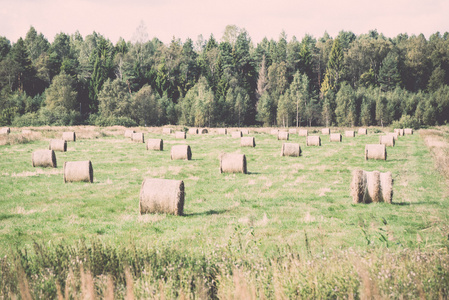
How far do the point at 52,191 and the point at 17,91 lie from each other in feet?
294

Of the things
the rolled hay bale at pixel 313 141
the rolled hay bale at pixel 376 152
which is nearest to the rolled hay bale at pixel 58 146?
the rolled hay bale at pixel 313 141

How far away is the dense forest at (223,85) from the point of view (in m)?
86.8

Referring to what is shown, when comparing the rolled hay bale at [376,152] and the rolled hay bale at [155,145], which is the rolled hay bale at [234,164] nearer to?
the rolled hay bale at [376,152]

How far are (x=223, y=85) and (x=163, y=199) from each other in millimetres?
94935

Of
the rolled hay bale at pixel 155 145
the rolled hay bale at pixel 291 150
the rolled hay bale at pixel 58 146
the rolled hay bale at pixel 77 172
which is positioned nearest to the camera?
the rolled hay bale at pixel 77 172

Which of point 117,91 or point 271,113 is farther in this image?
point 271,113

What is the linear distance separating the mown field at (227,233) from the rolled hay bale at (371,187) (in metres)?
0.43

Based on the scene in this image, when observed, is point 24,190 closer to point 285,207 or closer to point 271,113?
point 285,207

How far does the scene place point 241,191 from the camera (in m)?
15.6

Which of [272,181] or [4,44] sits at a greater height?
[4,44]

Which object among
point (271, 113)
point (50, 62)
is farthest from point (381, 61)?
point (50, 62)

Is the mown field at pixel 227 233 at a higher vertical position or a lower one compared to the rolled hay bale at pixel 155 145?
lower

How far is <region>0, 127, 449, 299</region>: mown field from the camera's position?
5145mm

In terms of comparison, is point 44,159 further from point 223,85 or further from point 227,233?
point 223,85
